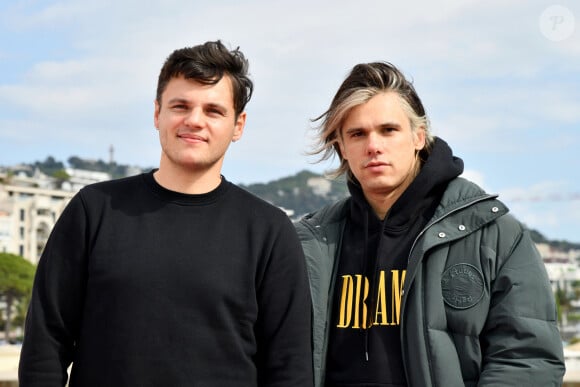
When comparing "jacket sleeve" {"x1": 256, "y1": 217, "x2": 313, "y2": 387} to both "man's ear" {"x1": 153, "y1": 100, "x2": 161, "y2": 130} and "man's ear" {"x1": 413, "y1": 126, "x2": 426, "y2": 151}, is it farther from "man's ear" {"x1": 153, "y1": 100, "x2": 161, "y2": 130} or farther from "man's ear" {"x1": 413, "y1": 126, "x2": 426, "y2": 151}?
"man's ear" {"x1": 413, "y1": 126, "x2": 426, "y2": 151}

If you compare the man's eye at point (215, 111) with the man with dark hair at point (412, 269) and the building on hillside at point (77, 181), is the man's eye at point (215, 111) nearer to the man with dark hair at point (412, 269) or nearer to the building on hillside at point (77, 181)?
the man with dark hair at point (412, 269)

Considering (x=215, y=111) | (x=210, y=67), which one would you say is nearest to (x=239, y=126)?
(x=215, y=111)

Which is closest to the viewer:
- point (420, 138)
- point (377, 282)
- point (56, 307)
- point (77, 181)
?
point (56, 307)

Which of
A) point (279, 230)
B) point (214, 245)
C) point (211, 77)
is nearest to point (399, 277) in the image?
point (279, 230)

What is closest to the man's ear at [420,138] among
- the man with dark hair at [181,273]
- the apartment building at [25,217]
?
the man with dark hair at [181,273]

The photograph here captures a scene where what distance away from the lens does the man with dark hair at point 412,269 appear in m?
3.64

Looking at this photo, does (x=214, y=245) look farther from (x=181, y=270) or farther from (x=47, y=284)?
(x=47, y=284)

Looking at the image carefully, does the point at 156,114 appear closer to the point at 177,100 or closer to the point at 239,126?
the point at 177,100

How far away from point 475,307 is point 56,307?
→ 64.8 inches

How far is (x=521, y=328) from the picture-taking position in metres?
3.60

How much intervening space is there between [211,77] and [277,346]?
1.06 metres

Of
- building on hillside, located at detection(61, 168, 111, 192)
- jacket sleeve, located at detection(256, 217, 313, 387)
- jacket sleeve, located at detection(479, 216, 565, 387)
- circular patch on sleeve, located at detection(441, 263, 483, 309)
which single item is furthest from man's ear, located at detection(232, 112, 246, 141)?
building on hillside, located at detection(61, 168, 111, 192)

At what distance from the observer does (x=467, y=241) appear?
3799mm

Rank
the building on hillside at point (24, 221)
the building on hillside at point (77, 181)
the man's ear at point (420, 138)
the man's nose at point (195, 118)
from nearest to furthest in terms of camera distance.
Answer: the man's nose at point (195, 118) < the man's ear at point (420, 138) < the building on hillside at point (24, 221) < the building on hillside at point (77, 181)
